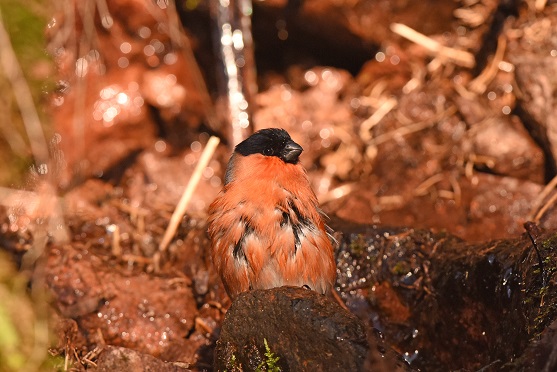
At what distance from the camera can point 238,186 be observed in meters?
4.82

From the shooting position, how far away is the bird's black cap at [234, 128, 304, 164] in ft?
16.6

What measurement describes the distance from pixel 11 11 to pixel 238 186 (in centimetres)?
377

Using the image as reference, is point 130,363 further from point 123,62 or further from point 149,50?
point 149,50

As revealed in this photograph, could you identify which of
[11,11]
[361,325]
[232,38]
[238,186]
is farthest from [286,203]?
[11,11]

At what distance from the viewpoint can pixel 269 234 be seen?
4.55m

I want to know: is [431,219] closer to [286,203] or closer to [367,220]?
[367,220]

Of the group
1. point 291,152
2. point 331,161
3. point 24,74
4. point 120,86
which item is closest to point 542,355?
point 291,152

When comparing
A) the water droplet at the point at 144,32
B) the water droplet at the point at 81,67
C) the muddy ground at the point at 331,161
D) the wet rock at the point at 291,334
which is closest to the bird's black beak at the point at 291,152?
the muddy ground at the point at 331,161

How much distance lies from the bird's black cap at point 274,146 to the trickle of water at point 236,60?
7.76 feet

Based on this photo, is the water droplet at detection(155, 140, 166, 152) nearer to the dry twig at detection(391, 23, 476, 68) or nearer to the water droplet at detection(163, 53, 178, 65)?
the water droplet at detection(163, 53, 178, 65)

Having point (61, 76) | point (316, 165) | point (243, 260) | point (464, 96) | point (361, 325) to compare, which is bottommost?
point (316, 165)

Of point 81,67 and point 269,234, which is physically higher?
point 269,234

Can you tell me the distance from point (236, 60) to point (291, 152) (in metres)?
2.89

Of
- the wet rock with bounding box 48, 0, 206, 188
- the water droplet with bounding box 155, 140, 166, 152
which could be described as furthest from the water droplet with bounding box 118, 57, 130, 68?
the water droplet with bounding box 155, 140, 166, 152
